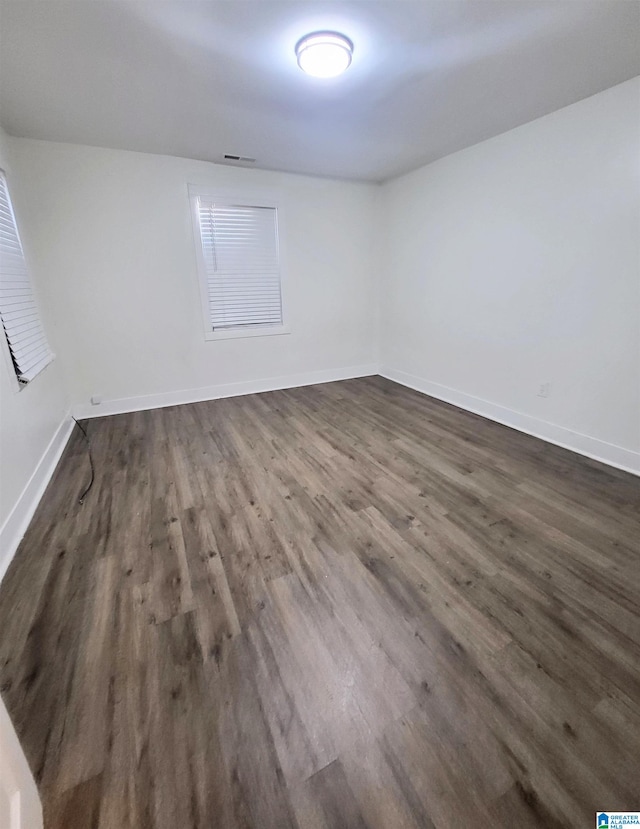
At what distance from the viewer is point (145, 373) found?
3887 millimetres

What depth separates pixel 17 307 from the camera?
2.62 metres

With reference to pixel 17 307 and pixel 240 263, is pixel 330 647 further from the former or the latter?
pixel 240 263

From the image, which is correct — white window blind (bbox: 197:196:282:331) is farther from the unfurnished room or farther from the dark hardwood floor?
the dark hardwood floor

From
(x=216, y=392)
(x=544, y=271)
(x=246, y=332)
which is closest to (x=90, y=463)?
(x=216, y=392)

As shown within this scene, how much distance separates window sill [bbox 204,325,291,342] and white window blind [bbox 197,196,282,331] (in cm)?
5

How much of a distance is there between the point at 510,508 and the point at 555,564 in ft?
1.49

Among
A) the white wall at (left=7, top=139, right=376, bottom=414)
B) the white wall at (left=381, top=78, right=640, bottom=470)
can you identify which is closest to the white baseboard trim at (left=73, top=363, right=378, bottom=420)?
the white wall at (left=7, top=139, right=376, bottom=414)

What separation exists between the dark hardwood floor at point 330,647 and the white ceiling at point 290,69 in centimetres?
242

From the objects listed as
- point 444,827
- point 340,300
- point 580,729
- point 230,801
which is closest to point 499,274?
point 340,300

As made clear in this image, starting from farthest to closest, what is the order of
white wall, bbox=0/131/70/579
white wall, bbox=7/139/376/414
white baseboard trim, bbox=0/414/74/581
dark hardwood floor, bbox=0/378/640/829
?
white wall, bbox=7/139/376/414
white wall, bbox=0/131/70/579
white baseboard trim, bbox=0/414/74/581
dark hardwood floor, bbox=0/378/640/829

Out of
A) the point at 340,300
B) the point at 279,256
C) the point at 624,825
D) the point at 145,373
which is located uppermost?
the point at 279,256

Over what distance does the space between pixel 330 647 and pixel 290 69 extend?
2.89 metres

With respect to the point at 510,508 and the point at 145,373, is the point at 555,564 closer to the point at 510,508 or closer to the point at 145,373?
the point at 510,508

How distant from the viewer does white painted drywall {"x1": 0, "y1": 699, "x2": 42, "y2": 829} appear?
710 mm
